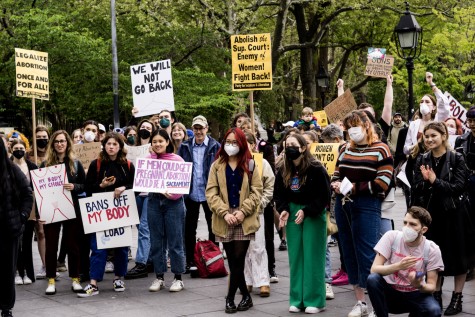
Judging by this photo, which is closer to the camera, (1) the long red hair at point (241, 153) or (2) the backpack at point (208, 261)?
(1) the long red hair at point (241, 153)

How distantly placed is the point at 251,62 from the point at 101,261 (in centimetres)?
442

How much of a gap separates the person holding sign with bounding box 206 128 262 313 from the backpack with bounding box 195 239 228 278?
1838mm

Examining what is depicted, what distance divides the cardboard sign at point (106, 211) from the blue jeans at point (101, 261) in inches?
8.3

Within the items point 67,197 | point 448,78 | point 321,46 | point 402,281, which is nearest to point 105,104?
point 321,46

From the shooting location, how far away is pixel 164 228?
33.2 feet

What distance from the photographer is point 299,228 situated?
870 cm

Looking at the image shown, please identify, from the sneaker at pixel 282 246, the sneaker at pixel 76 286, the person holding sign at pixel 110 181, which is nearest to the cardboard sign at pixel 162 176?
the person holding sign at pixel 110 181

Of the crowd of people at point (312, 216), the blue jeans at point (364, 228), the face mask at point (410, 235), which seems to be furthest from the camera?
the blue jeans at point (364, 228)

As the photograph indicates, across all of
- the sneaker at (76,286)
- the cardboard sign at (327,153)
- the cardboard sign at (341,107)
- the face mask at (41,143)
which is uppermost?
the cardboard sign at (341,107)

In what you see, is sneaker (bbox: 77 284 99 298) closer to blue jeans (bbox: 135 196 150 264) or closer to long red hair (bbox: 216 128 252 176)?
blue jeans (bbox: 135 196 150 264)

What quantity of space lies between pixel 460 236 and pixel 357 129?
144cm

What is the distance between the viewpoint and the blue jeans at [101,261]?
10.0 meters

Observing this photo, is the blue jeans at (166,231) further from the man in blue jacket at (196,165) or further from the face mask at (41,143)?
the face mask at (41,143)

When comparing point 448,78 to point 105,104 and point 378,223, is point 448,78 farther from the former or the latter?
point 378,223
